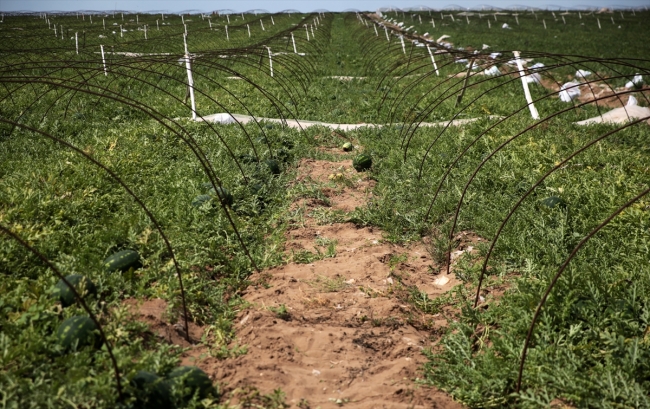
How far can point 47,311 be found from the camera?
141 inches

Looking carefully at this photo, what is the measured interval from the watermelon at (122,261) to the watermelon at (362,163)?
4272 mm

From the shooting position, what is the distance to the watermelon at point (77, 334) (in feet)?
10.7

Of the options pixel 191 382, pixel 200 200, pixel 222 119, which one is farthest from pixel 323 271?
pixel 222 119

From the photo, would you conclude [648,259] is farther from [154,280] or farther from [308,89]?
[308,89]

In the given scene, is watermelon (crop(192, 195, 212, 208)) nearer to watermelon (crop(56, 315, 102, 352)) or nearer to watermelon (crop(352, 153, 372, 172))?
watermelon (crop(56, 315, 102, 352))

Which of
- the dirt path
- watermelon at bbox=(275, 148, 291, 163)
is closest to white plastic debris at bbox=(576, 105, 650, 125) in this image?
watermelon at bbox=(275, 148, 291, 163)

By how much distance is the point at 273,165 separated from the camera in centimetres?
783

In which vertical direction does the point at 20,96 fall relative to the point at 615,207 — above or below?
above

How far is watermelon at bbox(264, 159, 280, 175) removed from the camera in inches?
306

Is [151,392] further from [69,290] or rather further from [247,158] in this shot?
[247,158]

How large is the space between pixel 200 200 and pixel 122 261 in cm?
172

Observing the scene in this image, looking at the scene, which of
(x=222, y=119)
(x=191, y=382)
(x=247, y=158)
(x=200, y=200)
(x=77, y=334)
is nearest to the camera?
(x=191, y=382)

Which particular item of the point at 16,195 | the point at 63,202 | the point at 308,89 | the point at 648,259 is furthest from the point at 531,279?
the point at 308,89

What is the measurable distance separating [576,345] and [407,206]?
322cm
